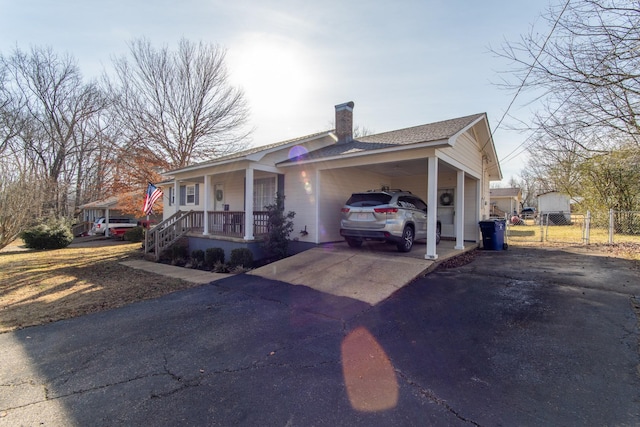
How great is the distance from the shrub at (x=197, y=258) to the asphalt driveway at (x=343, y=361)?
15.1ft

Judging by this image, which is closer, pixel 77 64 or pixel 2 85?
pixel 2 85

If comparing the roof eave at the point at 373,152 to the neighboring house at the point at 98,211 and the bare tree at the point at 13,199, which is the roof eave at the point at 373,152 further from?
the neighboring house at the point at 98,211

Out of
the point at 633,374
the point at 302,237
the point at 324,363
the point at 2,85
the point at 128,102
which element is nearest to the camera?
the point at 633,374

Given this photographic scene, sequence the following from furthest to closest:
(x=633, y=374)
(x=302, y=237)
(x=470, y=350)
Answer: (x=302, y=237) → (x=470, y=350) → (x=633, y=374)

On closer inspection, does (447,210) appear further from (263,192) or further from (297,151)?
(263,192)

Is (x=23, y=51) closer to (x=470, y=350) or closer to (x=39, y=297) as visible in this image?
(x=39, y=297)

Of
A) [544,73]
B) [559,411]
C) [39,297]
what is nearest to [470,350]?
[559,411]

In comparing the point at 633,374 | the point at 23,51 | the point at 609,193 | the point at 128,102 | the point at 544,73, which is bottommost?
the point at 633,374

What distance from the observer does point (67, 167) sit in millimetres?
28156

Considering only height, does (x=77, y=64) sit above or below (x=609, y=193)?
above

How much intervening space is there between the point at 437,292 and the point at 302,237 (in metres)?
5.42

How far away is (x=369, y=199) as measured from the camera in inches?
324

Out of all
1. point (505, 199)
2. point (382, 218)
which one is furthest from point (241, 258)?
point (505, 199)

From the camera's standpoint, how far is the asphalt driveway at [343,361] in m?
2.48
